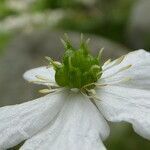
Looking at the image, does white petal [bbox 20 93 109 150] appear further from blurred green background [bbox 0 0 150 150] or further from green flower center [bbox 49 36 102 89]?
blurred green background [bbox 0 0 150 150]

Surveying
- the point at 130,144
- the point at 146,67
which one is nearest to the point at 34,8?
the point at 130,144

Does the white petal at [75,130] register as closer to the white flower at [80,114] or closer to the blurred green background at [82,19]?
the white flower at [80,114]

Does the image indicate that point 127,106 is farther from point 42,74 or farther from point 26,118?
point 42,74

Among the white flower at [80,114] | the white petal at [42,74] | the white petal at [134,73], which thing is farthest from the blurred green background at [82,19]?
the white flower at [80,114]

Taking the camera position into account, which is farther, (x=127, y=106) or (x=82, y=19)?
(x=82, y=19)

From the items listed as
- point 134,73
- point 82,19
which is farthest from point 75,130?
point 82,19

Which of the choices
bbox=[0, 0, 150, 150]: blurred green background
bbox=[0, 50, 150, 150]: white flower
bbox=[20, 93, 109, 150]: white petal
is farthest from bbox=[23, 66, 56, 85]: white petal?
bbox=[0, 0, 150, 150]: blurred green background

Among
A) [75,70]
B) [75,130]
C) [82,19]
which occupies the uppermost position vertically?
[82,19]

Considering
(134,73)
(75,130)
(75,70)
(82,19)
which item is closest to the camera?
(75,130)
